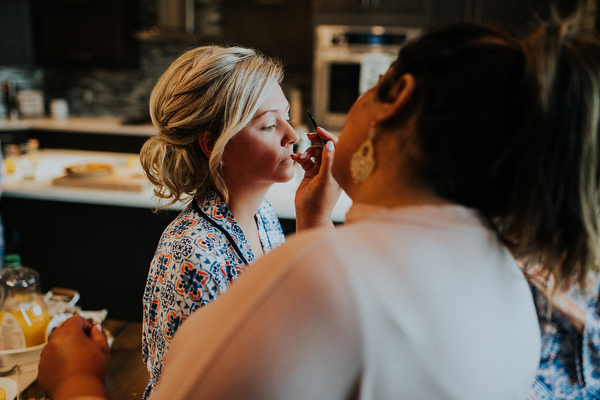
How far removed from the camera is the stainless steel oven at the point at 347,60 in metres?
3.92

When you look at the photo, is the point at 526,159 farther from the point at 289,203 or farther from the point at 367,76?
the point at 367,76

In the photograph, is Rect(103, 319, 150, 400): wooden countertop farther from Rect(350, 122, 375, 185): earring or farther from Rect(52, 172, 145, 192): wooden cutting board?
Rect(52, 172, 145, 192): wooden cutting board

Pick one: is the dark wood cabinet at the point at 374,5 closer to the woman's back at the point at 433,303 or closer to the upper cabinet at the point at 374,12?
the upper cabinet at the point at 374,12

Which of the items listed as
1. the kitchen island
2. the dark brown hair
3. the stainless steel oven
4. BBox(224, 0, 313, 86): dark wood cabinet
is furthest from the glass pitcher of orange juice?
BBox(224, 0, 313, 86): dark wood cabinet

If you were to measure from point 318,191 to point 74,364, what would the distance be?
2.12 ft

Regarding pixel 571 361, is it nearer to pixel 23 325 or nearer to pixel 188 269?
pixel 188 269

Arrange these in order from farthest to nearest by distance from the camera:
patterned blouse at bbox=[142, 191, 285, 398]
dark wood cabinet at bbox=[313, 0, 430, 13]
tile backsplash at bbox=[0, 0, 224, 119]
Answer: tile backsplash at bbox=[0, 0, 224, 119]
dark wood cabinet at bbox=[313, 0, 430, 13]
patterned blouse at bbox=[142, 191, 285, 398]

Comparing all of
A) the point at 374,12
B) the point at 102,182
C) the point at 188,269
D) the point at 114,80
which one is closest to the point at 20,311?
the point at 188,269

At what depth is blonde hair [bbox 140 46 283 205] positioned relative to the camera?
1.06m

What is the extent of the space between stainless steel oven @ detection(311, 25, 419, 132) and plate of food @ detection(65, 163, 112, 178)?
211 centimetres

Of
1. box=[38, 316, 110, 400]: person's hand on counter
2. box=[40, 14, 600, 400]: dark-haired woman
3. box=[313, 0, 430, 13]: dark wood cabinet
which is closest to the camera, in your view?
box=[40, 14, 600, 400]: dark-haired woman

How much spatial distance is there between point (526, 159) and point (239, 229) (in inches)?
27.1

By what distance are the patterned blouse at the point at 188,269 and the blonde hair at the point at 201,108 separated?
3.6 inches

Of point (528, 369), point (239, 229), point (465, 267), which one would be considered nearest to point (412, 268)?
point (465, 267)
